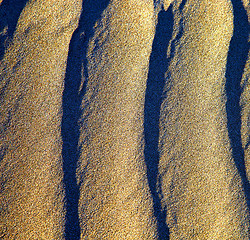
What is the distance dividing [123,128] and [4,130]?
0.46 meters

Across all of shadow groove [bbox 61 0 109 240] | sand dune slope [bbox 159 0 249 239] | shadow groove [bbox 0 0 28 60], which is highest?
shadow groove [bbox 0 0 28 60]

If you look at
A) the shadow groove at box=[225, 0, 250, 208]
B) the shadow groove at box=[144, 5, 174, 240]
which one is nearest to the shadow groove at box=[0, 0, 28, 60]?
the shadow groove at box=[144, 5, 174, 240]

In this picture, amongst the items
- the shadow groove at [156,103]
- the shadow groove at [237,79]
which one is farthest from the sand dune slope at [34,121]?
the shadow groove at [237,79]

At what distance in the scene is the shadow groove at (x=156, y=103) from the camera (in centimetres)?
84

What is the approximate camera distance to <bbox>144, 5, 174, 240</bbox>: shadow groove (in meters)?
0.84

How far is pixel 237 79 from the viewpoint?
3.00 feet

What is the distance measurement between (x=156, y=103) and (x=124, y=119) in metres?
0.14

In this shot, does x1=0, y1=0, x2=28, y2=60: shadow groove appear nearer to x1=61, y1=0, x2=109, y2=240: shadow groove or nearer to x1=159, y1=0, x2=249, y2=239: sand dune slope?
x1=61, y1=0, x2=109, y2=240: shadow groove

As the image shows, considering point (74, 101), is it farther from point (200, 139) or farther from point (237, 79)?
point (237, 79)

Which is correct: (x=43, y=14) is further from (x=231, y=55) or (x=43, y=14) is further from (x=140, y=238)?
(x=140, y=238)

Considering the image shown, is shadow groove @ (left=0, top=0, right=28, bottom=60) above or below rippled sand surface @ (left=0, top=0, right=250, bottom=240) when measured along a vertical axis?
above

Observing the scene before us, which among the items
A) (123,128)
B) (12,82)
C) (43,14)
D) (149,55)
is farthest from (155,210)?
(43,14)

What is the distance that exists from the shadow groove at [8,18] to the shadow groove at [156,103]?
59cm

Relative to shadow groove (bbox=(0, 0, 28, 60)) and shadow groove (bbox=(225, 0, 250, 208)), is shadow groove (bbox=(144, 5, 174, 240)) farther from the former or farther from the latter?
shadow groove (bbox=(0, 0, 28, 60))
